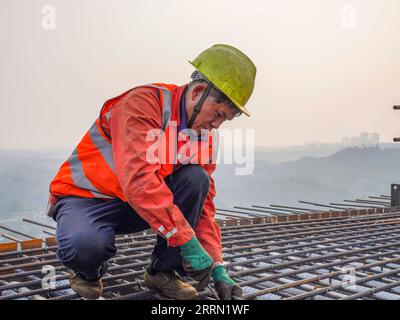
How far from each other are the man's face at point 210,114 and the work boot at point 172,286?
766 millimetres

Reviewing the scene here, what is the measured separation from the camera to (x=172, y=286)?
2504 mm

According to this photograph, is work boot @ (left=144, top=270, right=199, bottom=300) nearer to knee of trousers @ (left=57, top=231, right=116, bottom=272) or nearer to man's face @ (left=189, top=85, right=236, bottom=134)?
knee of trousers @ (left=57, top=231, right=116, bottom=272)

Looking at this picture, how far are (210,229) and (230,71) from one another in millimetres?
816

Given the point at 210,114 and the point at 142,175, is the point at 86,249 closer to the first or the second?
the point at 142,175

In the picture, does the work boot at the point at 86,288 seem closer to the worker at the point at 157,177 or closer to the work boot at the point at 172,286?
the worker at the point at 157,177

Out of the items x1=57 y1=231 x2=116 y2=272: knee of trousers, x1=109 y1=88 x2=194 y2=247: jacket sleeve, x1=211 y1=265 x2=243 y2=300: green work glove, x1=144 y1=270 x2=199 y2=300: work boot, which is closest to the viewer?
x1=109 y1=88 x2=194 y2=247: jacket sleeve

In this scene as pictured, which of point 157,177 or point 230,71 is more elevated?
point 230,71

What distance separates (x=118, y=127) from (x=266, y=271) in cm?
168

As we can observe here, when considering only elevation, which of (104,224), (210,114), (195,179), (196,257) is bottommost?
(196,257)

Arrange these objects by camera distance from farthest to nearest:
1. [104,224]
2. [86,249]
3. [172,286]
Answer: [172,286]
[104,224]
[86,249]

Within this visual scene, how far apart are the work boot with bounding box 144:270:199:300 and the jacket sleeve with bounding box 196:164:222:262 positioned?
217 mm

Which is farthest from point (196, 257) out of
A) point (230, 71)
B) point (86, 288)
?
point (230, 71)

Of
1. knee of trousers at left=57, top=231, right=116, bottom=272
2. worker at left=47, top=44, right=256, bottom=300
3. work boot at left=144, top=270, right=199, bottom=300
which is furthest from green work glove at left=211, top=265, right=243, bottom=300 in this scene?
knee of trousers at left=57, top=231, right=116, bottom=272

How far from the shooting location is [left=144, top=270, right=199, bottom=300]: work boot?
2486mm
